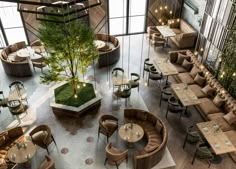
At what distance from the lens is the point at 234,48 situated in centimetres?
939

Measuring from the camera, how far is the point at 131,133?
7.99 meters

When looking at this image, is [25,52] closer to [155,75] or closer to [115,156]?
[155,75]

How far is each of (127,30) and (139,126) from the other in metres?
7.46

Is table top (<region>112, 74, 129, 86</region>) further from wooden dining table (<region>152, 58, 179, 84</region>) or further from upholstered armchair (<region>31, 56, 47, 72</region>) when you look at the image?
upholstered armchair (<region>31, 56, 47, 72</region>)

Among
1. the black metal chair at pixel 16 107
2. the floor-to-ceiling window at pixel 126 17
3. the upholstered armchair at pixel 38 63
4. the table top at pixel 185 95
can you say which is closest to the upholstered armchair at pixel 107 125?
the table top at pixel 185 95

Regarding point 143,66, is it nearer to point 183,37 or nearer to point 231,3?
point 183,37

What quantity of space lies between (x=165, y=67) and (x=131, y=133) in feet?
12.1

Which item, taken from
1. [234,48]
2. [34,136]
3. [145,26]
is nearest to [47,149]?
[34,136]

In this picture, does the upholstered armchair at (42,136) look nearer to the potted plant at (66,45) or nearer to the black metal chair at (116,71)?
the potted plant at (66,45)

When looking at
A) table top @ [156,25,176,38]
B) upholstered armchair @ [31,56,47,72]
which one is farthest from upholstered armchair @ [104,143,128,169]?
table top @ [156,25,176,38]

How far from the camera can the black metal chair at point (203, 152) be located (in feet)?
25.1

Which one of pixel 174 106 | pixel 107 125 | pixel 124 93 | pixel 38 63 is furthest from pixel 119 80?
pixel 38 63

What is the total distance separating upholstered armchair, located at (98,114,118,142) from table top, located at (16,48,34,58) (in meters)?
5.08

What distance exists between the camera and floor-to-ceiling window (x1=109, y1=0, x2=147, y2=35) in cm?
1388
